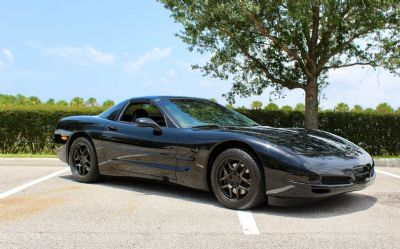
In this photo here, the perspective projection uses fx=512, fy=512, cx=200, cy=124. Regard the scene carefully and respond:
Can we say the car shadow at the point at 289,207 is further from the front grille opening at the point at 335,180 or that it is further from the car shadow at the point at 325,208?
the front grille opening at the point at 335,180

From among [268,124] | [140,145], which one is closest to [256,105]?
[268,124]

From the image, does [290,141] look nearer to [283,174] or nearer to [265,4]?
[283,174]

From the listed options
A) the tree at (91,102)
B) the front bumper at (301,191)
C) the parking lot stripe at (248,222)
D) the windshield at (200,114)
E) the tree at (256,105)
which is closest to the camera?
the parking lot stripe at (248,222)

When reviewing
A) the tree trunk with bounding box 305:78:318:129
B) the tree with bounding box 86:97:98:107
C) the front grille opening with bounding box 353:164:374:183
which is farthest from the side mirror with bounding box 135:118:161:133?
the tree with bounding box 86:97:98:107

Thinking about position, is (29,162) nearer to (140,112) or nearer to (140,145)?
(140,112)

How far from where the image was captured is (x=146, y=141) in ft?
22.4

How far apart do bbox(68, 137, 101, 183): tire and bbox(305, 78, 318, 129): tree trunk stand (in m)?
7.29

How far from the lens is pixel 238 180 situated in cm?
585

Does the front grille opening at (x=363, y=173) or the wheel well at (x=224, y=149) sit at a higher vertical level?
the wheel well at (x=224, y=149)

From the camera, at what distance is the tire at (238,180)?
5707 millimetres

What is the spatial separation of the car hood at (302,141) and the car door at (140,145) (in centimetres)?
90

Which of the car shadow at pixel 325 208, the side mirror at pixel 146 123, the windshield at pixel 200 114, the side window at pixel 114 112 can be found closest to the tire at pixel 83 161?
the side window at pixel 114 112

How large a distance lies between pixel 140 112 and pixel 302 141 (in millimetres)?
2584

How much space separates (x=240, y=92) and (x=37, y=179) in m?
7.86
